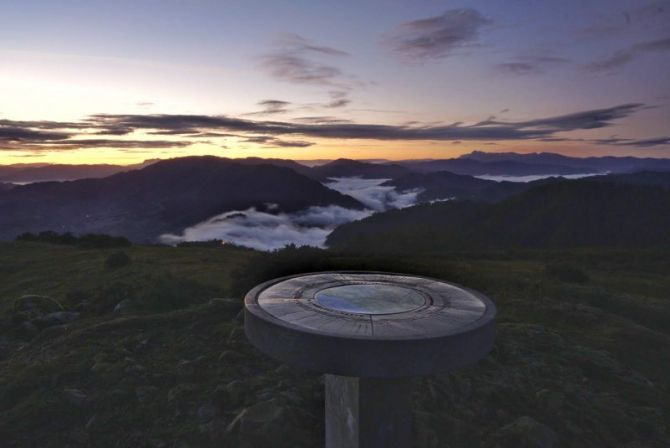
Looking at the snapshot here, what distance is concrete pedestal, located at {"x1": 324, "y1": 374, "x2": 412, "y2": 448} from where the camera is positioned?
→ 759cm

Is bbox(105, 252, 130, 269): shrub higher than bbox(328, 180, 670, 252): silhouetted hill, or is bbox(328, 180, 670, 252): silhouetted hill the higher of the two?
bbox(105, 252, 130, 269): shrub

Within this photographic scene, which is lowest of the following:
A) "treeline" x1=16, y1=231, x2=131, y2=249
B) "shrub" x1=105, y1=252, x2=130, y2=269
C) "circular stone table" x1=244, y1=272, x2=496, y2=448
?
"treeline" x1=16, y1=231, x2=131, y2=249

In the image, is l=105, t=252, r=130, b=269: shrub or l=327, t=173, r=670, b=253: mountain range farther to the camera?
l=327, t=173, r=670, b=253: mountain range

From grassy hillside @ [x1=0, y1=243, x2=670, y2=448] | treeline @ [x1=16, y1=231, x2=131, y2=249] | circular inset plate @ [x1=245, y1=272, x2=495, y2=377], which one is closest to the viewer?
circular inset plate @ [x1=245, y1=272, x2=495, y2=377]

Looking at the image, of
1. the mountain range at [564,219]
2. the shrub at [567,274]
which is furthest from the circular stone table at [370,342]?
the mountain range at [564,219]

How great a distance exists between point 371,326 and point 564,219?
5704 inches

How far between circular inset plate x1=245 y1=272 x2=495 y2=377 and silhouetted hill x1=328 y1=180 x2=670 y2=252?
327ft

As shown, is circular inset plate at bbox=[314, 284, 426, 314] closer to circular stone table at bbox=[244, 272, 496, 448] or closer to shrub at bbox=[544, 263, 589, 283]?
circular stone table at bbox=[244, 272, 496, 448]

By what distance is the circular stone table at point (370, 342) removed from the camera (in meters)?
6.89

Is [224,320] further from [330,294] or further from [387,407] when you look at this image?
[387,407]

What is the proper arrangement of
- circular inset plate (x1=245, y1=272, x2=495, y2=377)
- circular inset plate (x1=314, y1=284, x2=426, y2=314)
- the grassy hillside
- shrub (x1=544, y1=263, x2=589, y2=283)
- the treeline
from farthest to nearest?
the treeline
shrub (x1=544, y1=263, x2=589, y2=283)
the grassy hillside
circular inset plate (x1=314, y1=284, x2=426, y2=314)
circular inset plate (x1=245, y1=272, x2=495, y2=377)

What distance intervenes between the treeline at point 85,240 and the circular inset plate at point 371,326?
44527 mm

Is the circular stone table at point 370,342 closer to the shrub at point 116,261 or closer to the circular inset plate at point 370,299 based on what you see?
the circular inset plate at point 370,299

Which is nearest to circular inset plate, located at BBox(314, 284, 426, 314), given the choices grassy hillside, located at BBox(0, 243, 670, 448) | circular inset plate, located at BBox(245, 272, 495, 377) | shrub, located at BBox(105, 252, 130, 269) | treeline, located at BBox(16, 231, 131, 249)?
circular inset plate, located at BBox(245, 272, 495, 377)
